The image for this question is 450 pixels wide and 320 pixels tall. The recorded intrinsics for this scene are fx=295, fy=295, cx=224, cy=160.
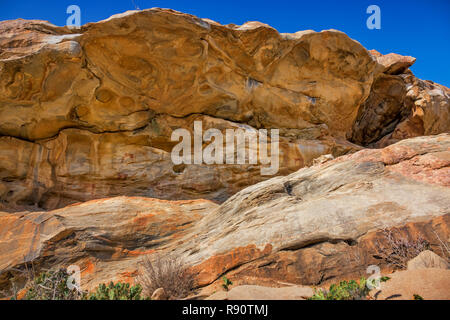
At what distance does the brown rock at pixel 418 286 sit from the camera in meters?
3.04

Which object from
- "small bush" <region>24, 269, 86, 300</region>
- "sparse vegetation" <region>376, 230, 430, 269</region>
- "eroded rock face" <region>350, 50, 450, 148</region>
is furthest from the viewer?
"eroded rock face" <region>350, 50, 450, 148</region>

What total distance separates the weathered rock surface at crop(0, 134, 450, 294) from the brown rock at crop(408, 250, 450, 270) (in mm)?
418

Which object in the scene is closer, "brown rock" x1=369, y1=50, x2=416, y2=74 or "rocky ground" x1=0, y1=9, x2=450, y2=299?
"rocky ground" x1=0, y1=9, x2=450, y2=299

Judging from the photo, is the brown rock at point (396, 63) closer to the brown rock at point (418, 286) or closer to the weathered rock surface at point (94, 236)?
the weathered rock surface at point (94, 236)

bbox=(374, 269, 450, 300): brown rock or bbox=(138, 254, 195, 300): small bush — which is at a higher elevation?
bbox=(374, 269, 450, 300): brown rock

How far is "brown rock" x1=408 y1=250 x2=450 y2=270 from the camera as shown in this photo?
363cm

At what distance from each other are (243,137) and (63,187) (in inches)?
253

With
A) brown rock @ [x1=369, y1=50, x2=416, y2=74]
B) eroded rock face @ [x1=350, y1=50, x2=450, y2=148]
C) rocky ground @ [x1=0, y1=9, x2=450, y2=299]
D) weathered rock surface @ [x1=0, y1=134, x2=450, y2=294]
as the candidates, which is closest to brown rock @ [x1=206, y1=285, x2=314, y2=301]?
rocky ground @ [x1=0, y1=9, x2=450, y2=299]

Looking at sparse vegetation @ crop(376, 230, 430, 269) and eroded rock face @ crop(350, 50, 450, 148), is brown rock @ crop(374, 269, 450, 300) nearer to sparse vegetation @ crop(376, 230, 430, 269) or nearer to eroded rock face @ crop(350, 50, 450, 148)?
sparse vegetation @ crop(376, 230, 430, 269)

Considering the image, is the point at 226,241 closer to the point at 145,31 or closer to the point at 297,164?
the point at 297,164

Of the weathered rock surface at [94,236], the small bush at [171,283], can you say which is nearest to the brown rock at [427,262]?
the small bush at [171,283]

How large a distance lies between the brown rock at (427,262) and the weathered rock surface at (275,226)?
0.42 metres

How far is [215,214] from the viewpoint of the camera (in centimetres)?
689
